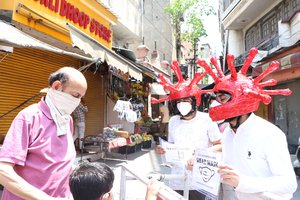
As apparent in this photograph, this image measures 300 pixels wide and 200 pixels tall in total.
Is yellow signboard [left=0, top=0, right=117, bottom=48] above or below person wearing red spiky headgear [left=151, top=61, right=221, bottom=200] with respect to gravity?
above

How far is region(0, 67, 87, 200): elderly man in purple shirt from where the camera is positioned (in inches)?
68.6

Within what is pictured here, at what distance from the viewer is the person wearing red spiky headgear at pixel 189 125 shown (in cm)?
326

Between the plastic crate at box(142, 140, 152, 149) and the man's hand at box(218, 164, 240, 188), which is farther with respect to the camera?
the plastic crate at box(142, 140, 152, 149)

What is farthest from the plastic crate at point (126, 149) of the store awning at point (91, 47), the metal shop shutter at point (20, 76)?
the metal shop shutter at point (20, 76)

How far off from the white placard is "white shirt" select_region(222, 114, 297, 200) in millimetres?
164

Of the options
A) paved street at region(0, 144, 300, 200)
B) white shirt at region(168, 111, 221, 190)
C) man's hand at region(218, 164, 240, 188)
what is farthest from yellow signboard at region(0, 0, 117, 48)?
man's hand at region(218, 164, 240, 188)

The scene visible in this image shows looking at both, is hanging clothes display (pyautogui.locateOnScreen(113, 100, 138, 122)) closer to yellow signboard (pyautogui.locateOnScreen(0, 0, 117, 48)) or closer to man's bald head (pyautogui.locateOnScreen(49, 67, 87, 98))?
yellow signboard (pyautogui.locateOnScreen(0, 0, 117, 48))

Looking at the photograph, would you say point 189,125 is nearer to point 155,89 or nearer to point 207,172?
point 207,172

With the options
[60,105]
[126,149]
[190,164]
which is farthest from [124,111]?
[60,105]

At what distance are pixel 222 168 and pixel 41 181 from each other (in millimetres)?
1094

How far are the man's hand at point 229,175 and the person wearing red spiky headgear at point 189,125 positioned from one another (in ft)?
3.98

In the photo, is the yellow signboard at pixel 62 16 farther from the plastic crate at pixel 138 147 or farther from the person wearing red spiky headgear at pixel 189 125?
the person wearing red spiky headgear at pixel 189 125

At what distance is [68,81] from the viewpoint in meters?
→ 2.08

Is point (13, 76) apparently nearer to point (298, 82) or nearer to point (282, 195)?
point (282, 195)
